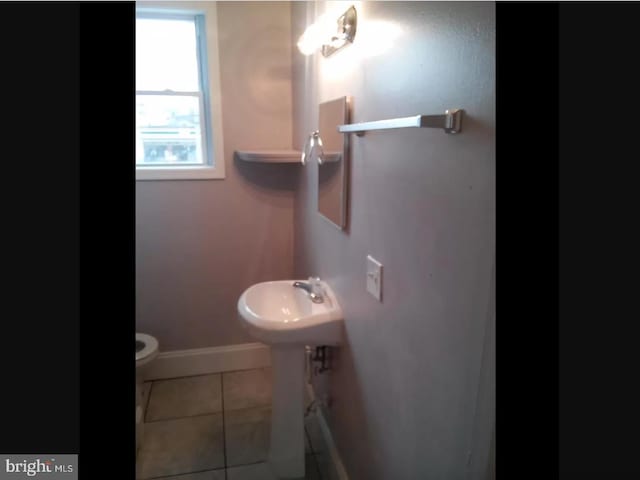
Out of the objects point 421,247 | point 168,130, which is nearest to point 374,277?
point 421,247

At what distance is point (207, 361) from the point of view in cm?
273

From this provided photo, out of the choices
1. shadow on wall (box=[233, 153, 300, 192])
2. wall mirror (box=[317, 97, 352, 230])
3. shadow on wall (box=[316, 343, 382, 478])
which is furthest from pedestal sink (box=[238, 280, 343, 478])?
shadow on wall (box=[233, 153, 300, 192])

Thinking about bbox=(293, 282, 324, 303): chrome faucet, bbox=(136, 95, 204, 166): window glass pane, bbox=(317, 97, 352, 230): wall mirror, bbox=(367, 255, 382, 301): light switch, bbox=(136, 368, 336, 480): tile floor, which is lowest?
bbox=(136, 368, 336, 480): tile floor

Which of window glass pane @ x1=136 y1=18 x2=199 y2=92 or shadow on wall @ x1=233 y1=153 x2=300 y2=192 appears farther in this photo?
shadow on wall @ x1=233 y1=153 x2=300 y2=192

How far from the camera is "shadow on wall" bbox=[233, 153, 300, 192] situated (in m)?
2.54

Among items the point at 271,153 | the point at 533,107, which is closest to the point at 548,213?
the point at 533,107

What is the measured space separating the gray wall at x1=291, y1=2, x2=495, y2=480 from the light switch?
26mm

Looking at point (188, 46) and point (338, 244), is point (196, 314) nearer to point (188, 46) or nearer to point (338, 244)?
point (338, 244)

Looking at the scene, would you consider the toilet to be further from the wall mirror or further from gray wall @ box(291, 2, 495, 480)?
the wall mirror

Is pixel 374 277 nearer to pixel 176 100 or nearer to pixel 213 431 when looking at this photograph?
pixel 213 431

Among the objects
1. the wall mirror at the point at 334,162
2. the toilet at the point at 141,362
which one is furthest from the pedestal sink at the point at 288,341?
the toilet at the point at 141,362

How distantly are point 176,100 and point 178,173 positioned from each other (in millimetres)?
436

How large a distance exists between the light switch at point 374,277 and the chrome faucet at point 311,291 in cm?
55

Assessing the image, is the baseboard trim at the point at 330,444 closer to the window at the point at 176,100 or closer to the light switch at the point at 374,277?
the light switch at the point at 374,277
